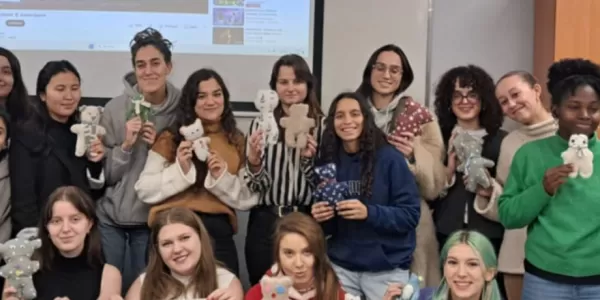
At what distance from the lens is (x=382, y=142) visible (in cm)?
267

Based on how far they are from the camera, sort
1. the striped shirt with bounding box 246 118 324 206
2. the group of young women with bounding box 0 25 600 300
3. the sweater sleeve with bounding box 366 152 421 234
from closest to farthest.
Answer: the group of young women with bounding box 0 25 600 300 < the sweater sleeve with bounding box 366 152 421 234 < the striped shirt with bounding box 246 118 324 206

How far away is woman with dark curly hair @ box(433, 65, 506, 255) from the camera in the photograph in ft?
8.96

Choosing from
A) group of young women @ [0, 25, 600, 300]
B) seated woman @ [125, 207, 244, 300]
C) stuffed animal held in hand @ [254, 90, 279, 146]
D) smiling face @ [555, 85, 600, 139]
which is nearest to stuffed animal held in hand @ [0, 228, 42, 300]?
group of young women @ [0, 25, 600, 300]

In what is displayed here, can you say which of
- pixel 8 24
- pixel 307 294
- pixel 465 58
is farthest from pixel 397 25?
pixel 8 24

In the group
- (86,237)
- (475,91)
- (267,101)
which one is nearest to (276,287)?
(86,237)

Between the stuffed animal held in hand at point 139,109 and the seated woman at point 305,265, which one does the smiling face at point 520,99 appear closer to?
the seated woman at point 305,265

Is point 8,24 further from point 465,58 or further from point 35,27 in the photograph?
point 465,58

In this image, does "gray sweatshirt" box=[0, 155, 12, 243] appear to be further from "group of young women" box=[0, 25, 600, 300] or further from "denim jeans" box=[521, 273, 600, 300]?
"denim jeans" box=[521, 273, 600, 300]

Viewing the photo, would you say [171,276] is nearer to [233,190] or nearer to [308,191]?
[233,190]

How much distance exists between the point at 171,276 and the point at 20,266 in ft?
1.59

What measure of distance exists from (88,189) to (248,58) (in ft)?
3.72

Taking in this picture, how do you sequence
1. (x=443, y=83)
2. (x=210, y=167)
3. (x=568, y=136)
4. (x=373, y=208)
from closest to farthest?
(x=568, y=136)
(x=373, y=208)
(x=210, y=167)
(x=443, y=83)

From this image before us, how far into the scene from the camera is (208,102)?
2811 millimetres

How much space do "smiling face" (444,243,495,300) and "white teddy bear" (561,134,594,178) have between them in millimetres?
394
